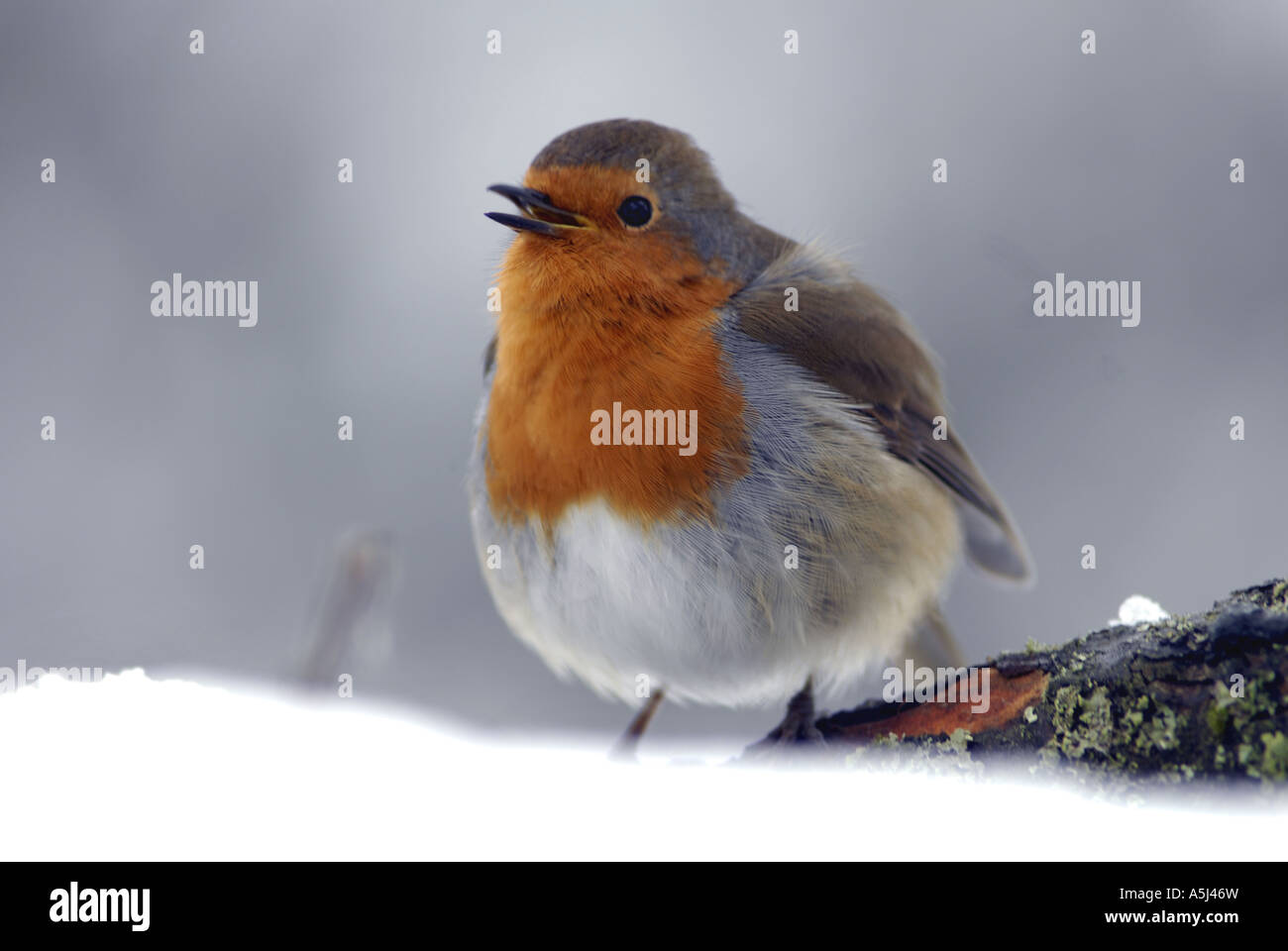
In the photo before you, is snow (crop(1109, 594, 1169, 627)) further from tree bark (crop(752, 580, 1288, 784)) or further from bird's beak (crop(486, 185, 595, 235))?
bird's beak (crop(486, 185, 595, 235))

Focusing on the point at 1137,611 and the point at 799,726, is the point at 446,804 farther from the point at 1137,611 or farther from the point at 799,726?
the point at 1137,611

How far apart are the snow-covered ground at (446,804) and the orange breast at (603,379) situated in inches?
26.9

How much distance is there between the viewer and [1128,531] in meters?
4.77

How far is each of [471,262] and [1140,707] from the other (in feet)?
12.5

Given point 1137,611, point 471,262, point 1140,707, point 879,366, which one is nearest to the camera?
point 1140,707

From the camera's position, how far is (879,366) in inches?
131

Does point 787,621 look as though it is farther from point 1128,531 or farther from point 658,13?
point 658,13

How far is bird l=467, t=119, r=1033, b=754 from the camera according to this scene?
107 inches

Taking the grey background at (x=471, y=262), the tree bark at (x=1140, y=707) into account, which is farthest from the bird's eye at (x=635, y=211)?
the grey background at (x=471, y=262)

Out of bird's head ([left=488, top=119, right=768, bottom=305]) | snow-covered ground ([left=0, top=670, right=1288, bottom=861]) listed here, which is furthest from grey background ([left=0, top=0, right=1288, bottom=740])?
snow-covered ground ([left=0, top=670, right=1288, bottom=861])

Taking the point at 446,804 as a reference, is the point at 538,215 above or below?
above

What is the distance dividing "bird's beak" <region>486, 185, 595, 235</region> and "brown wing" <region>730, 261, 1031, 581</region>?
20.7 inches

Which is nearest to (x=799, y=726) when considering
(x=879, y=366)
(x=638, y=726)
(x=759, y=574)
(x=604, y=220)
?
(x=759, y=574)

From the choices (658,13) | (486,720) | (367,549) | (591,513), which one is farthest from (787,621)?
(658,13)
